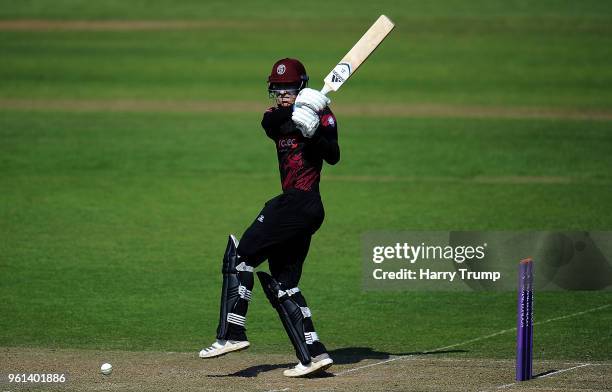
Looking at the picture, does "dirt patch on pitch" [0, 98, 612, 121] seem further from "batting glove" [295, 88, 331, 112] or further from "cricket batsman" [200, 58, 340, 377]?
"batting glove" [295, 88, 331, 112]

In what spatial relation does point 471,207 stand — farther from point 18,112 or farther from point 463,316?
point 18,112

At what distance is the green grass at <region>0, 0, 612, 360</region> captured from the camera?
12.1m

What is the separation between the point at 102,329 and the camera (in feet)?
37.8

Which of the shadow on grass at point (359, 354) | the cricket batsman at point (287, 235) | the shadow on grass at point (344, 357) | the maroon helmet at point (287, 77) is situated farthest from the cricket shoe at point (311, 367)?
the maroon helmet at point (287, 77)

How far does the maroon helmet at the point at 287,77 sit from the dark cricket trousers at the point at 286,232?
826 millimetres

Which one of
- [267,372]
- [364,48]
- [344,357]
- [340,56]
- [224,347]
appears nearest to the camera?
[224,347]

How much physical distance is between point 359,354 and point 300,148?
2.16 metres

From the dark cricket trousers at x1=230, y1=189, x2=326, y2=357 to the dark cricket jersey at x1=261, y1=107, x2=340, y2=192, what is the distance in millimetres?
111

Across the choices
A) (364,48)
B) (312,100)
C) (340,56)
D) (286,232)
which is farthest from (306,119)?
(340,56)

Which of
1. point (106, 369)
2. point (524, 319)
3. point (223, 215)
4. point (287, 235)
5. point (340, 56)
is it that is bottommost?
point (106, 369)

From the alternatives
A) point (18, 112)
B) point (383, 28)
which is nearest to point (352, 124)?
point (18, 112)

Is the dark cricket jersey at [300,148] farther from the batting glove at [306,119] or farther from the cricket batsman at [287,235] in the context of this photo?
the batting glove at [306,119]

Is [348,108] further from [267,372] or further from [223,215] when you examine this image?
[267,372]

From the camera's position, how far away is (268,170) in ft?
74.4
